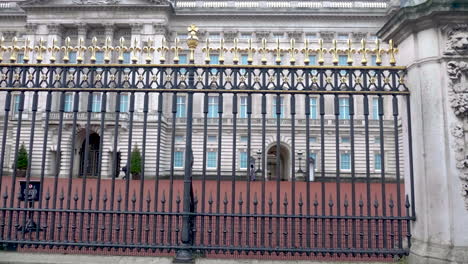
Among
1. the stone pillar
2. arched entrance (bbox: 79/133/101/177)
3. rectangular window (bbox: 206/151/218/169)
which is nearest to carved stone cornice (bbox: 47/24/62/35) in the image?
arched entrance (bbox: 79/133/101/177)

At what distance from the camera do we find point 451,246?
426 centimetres

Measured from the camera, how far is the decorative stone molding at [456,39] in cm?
446

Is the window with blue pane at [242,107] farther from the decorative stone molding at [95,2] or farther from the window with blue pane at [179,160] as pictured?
the decorative stone molding at [95,2]

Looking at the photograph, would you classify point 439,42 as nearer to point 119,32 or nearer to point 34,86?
point 34,86

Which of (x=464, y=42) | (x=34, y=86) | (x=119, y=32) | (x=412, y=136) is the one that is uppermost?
(x=119, y=32)

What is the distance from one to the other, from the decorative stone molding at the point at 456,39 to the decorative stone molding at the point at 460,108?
140 millimetres

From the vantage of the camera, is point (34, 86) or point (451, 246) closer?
point (451, 246)

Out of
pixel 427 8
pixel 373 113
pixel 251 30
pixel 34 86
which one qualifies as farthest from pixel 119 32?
pixel 427 8

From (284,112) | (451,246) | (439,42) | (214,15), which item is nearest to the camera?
(451,246)

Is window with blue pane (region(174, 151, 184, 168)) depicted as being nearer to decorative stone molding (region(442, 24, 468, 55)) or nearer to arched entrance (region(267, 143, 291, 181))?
arched entrance (region(267, 143, 291, 181))

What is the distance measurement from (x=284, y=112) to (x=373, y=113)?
7.15 metres

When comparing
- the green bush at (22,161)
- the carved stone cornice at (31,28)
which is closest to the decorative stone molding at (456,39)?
the green bush at (22,161)

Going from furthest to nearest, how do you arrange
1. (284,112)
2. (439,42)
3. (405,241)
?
(284,112)
(405,241)
(439,42)

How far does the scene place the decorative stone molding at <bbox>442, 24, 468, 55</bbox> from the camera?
4461mm
